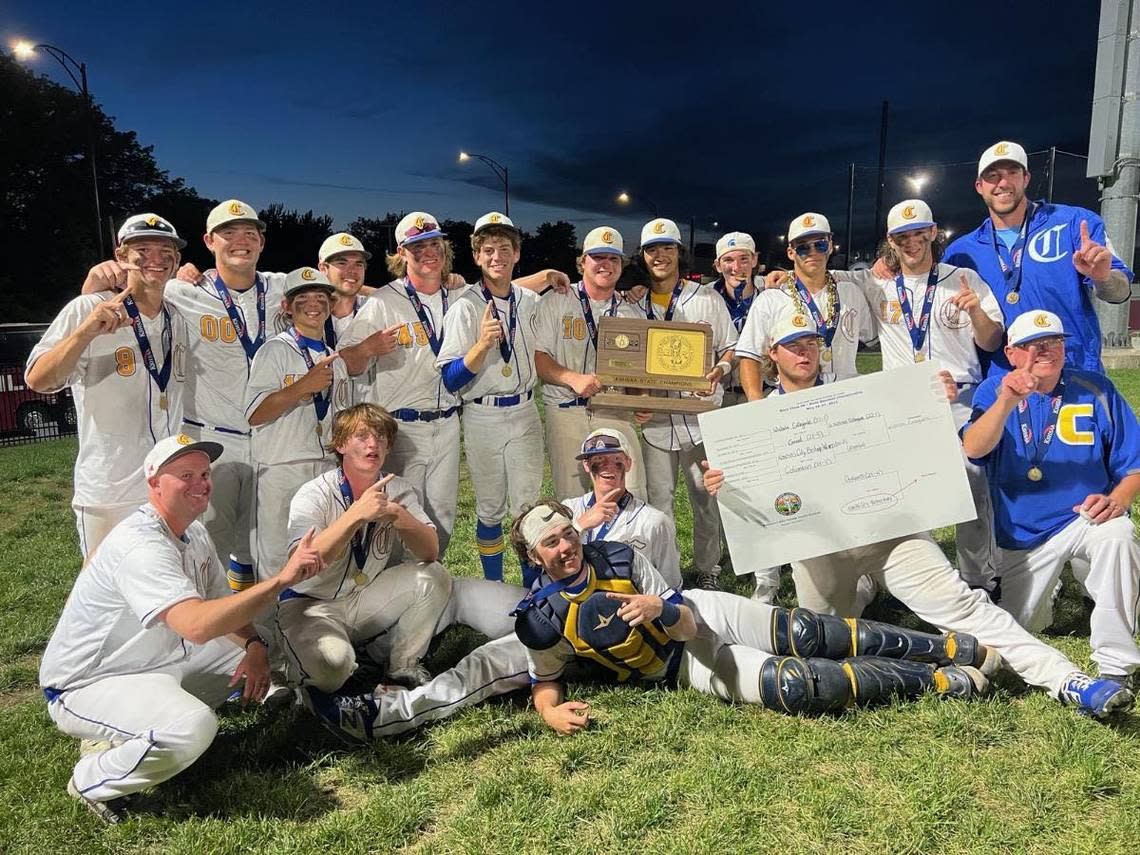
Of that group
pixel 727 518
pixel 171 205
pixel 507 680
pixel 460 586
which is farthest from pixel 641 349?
pixel 171 205

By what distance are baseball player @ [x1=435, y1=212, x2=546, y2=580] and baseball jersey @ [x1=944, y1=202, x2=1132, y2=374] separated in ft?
10.9

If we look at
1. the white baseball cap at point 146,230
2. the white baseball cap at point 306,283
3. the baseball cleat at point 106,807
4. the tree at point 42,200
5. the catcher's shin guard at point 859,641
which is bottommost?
the baseball cleat at point 106,807

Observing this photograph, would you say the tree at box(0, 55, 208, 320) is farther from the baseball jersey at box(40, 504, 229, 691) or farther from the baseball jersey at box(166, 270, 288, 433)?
the baseball jersey at box(40, 504, 229, 691)

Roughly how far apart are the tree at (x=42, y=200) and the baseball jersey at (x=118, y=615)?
124 ft

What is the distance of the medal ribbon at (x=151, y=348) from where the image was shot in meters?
4.89

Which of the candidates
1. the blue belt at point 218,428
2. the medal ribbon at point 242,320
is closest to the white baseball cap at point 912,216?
the medal ribbon at point 242,320

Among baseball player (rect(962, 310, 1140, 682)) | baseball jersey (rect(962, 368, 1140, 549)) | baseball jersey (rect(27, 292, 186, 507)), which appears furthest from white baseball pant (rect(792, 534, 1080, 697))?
baseball jersey (rect(27, 292, 186, 507))


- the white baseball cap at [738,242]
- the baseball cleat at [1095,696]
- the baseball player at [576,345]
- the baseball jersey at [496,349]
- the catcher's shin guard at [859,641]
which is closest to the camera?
the baseball cleat at [1095,696]

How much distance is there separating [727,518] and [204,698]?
10.0 feet

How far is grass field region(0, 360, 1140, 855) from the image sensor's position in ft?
11.1

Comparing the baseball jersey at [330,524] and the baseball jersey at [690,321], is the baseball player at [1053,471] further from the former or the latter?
the baseball jersey at [330,524]

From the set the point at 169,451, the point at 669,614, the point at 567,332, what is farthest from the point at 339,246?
the point at 669,614

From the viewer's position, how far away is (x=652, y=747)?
4.06 metres

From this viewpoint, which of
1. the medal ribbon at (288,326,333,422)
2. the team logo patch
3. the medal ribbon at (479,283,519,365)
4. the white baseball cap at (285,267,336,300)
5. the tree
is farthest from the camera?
the tree
